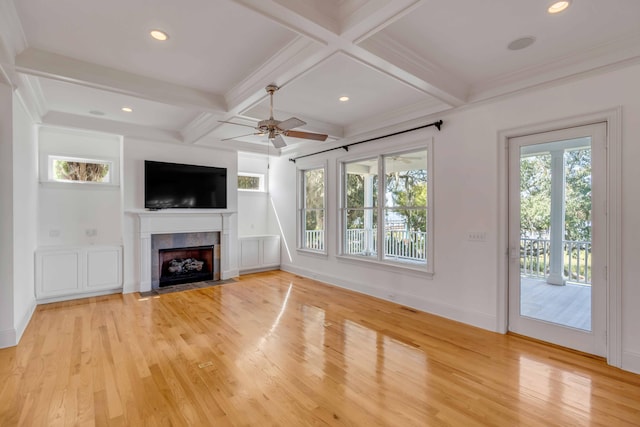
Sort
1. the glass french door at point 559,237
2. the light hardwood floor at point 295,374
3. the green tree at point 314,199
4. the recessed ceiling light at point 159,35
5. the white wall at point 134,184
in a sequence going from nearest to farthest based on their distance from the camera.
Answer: the light hardwood floor at point 295,374 → the recessed ceiling light at point 159,35 → the glass french door at point 559,237 → the white wall at point 134,184 → the green tree at point 314,199

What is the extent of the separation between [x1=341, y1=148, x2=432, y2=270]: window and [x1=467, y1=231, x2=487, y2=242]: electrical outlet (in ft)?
1.86

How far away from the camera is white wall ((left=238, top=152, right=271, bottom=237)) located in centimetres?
722

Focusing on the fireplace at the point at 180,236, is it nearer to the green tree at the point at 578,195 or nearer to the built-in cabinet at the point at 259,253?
the built-in cabinet at the point at 259,253

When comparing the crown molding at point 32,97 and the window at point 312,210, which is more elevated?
the crown molding at point 32,97

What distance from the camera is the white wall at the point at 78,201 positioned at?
4941 mm

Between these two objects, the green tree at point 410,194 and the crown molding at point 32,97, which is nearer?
the crown molding at point 32,97

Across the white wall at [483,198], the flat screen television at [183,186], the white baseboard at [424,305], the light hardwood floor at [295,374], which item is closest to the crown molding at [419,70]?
the white wall at [483,198]

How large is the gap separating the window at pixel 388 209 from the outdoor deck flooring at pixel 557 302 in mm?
1220

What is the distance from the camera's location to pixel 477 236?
12.4 ft

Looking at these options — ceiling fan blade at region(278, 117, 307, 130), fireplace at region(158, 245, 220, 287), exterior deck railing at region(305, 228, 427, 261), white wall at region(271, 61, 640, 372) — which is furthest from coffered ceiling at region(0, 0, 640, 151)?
fireplace at region(158, 245, 220, 287)

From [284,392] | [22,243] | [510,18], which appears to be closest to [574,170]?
[510,18]

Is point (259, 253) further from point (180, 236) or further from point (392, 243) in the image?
point (392, 243)

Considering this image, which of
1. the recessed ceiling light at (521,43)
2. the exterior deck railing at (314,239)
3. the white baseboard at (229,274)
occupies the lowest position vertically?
the white baseboard at (229,274)

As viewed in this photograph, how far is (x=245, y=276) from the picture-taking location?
21.7 ft
